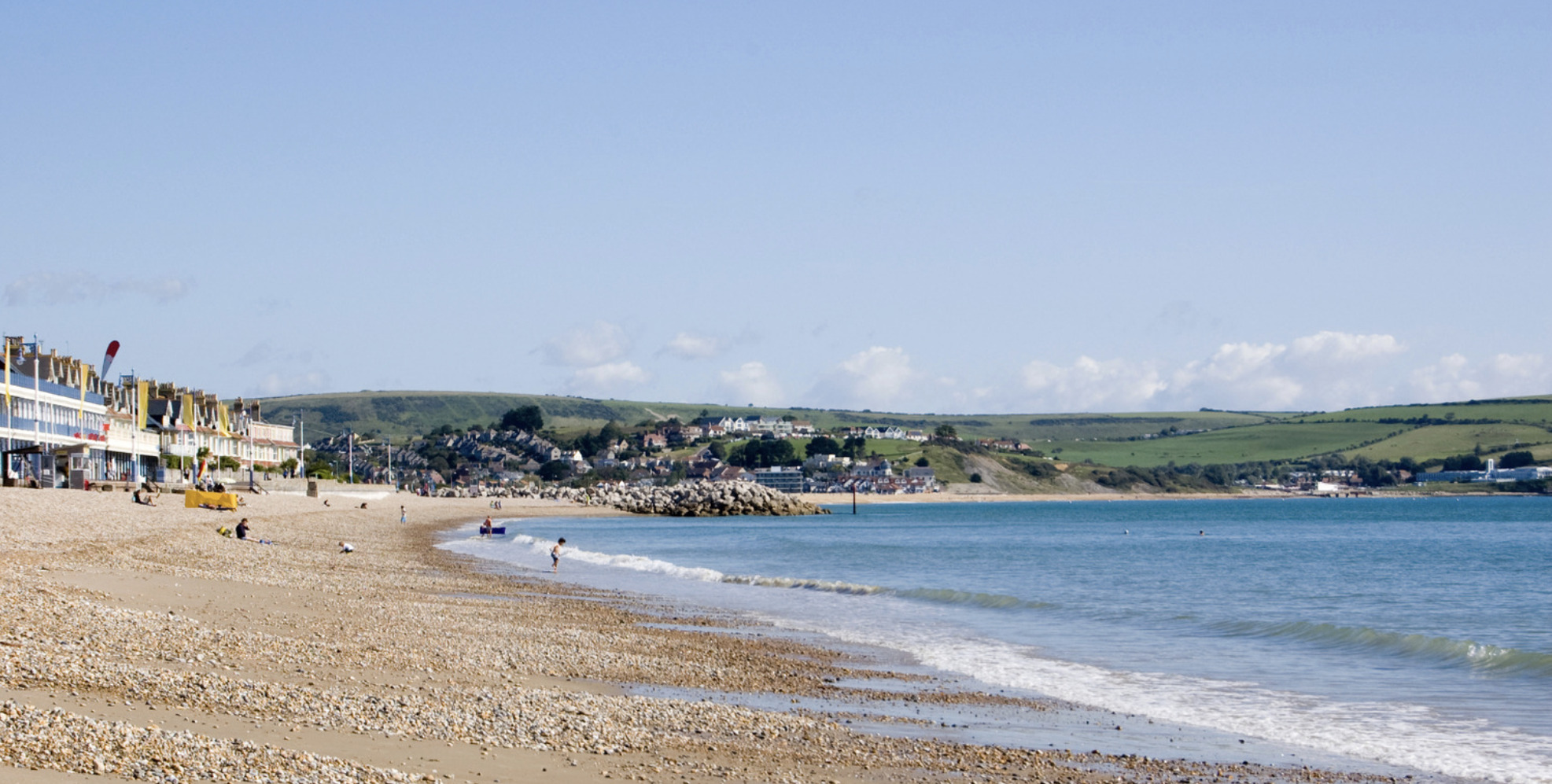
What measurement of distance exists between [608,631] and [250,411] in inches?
4517

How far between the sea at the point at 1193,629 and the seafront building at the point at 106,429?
2021 centimetres

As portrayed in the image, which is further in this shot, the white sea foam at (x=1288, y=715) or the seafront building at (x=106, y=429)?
the seafront building at (x=106, y=429)

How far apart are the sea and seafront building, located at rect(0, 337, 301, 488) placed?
66.3 ft

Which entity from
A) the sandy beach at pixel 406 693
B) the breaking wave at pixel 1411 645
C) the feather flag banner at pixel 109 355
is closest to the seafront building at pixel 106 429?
the feather flag banner at pixel 109 355

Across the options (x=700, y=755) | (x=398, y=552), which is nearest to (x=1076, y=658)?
(x=700, y=755)

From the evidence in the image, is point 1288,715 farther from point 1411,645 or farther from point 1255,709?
point 1411,645

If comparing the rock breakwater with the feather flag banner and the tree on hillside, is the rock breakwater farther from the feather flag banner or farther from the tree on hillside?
the tree on hillside

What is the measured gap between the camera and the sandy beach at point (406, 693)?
8.84 meters

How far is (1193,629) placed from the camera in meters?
23.4

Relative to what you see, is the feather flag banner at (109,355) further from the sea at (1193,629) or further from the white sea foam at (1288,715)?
the white sea foam at (1288,715)

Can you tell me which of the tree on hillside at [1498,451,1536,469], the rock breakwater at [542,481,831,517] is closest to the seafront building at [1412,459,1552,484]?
the tree on hillside at [1498,451,1536,469]

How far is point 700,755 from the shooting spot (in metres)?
10.4

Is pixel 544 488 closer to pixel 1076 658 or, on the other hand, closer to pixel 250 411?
pixel 250 411

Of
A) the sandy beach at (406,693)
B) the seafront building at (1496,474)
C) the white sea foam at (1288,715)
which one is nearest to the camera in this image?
the sandy beach at (406,693)
